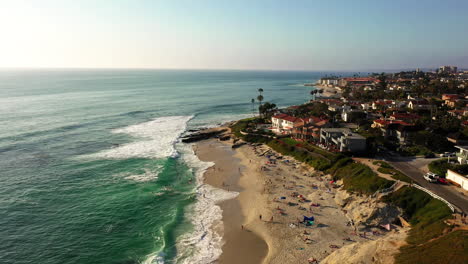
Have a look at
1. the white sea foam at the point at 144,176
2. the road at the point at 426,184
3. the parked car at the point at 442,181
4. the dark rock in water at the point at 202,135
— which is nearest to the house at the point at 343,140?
the road at the point at 426,184

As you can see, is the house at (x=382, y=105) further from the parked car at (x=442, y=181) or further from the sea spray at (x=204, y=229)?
the sea spray at (x=204, y=229)

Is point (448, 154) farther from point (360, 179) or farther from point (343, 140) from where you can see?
point (360, 179)

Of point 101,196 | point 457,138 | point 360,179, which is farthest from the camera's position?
point 457,138

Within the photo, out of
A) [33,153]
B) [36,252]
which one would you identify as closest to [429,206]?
[36,252]

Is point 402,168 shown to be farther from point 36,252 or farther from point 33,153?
point 33,153

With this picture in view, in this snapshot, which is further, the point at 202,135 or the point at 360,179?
the point at 202,135

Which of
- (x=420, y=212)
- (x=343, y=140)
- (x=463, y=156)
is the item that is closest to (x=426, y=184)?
(x=420, y=212)

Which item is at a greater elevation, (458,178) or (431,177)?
(458,178)

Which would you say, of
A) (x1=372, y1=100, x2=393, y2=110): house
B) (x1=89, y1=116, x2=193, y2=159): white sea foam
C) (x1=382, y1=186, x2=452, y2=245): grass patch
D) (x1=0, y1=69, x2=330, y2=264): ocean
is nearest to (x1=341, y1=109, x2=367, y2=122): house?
(x1=372, y1=100, x2=393, y2=110): house

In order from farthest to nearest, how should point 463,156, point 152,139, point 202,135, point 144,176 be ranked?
point 202,135
point 152,139
point 144,176
point 463,156
